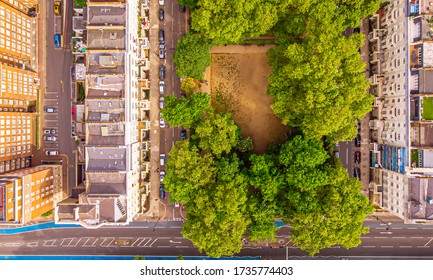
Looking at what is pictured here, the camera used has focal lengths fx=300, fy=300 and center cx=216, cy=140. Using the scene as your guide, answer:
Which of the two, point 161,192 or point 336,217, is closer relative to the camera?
point 336,217

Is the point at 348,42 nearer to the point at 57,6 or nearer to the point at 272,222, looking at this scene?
the point at 272,222

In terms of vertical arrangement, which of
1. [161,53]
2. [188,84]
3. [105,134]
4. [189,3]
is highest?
[189,3]

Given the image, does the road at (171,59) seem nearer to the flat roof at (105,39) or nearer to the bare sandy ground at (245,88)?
the bare sandy ground at (245,88)

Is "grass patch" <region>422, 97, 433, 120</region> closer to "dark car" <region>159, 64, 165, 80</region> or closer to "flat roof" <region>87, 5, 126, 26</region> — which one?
"dark car" <region>159, 64, 165, 80</region>

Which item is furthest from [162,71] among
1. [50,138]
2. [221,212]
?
[221,212]

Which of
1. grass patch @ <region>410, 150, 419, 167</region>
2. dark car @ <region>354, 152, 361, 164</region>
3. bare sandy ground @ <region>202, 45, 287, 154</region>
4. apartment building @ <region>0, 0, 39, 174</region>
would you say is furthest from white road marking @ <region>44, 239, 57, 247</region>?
grass patch @ <region>410, 150, 419, 167</region>

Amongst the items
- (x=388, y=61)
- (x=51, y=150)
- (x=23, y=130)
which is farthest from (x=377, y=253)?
(x=23, y=130)

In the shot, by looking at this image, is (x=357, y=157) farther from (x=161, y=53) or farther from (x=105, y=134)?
(x=105, y=134)
